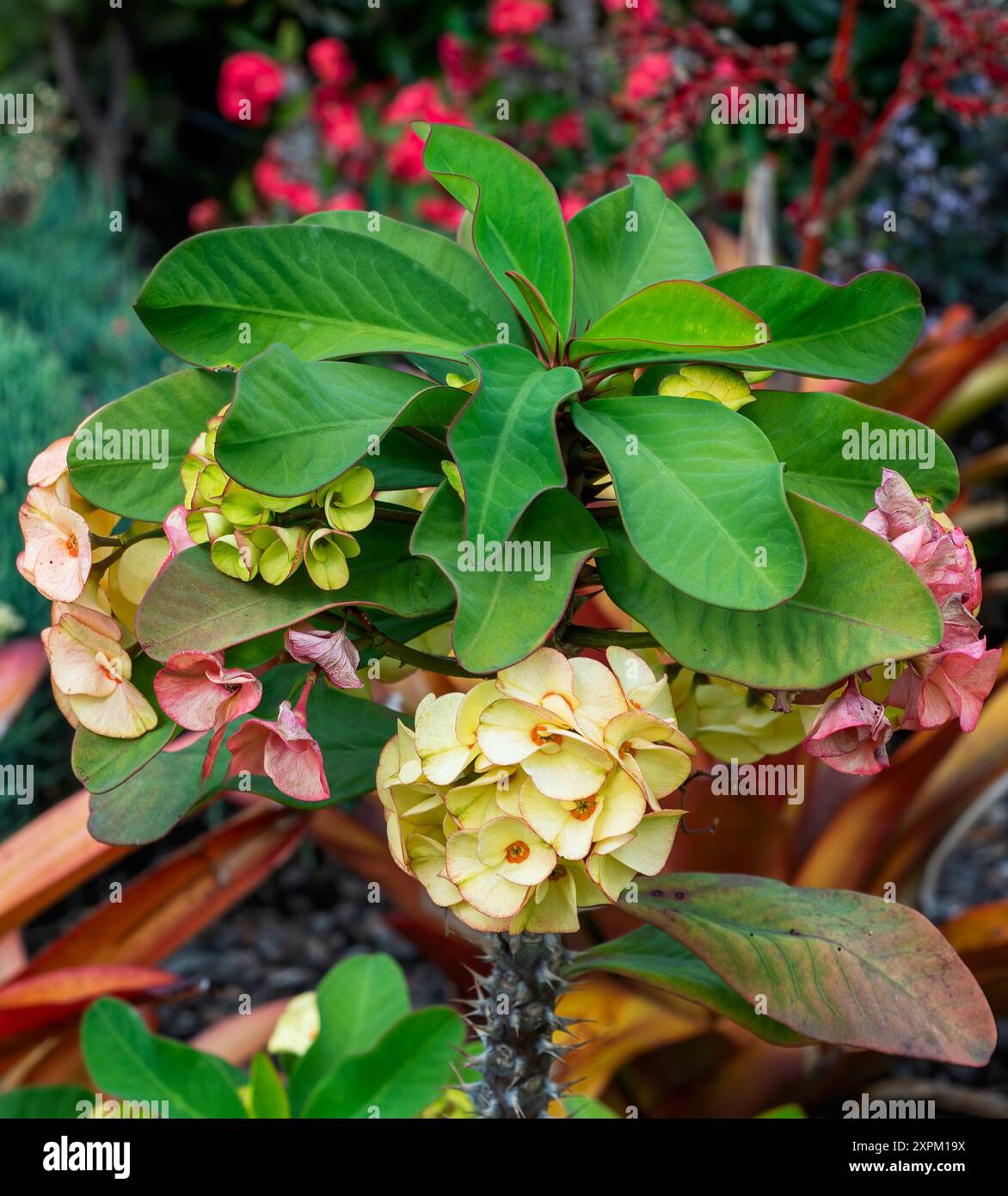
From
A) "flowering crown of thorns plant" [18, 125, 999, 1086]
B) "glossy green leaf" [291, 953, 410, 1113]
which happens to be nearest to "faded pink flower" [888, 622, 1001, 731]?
"flowering crown of thorns plant" [18, 125, 999, 1086]

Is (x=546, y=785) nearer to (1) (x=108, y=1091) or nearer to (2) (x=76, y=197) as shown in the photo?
(1) (x=108, y=1091)

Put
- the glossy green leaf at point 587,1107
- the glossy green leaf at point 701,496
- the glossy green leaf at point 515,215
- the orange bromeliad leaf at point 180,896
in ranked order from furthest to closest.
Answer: the orange bromeliad leaf at point 180,896 < the glossy green leaf at point 587,1107 < the glossy green leaf at point 515,215 < the glossy green leaf at point 701,496

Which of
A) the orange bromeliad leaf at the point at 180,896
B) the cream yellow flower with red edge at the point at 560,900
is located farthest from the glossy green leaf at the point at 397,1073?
the cream yellow flower with red edge at the point at 560,900

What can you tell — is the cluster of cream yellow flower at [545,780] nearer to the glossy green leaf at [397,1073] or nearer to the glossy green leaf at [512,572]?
the glossy green leaf at [512,572]

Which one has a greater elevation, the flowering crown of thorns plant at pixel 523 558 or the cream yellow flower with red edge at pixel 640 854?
the flowering crown of thorns plant at pixel 523 558

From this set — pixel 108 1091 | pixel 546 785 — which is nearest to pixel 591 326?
pixel 546 785

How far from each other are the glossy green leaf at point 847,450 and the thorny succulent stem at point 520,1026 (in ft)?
1.02

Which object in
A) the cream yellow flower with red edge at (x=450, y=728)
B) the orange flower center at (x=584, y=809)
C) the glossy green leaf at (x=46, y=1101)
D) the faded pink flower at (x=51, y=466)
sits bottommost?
the glossy green leaf at (x=46, y=1101)

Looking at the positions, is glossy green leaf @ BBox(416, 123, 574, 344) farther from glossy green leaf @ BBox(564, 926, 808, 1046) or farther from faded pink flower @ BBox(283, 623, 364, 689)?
glossy green leaf @ BBox(564, 926, 808, 1046)

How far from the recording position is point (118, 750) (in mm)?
574

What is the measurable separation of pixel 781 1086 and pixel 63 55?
4.01m

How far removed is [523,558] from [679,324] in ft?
0.46

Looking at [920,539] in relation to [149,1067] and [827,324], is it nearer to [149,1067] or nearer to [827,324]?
[827,324]

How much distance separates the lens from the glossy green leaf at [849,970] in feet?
1.91
